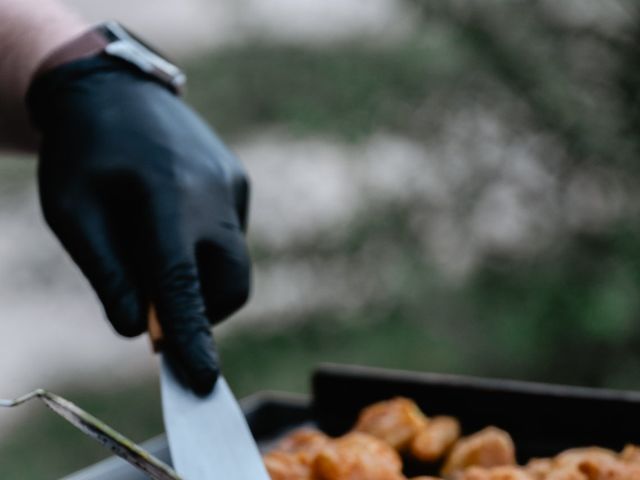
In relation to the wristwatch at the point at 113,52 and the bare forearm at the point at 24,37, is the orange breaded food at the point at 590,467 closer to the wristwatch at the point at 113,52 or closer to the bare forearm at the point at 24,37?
the wristwatch at the point at 113,52

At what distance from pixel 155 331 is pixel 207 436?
216mm

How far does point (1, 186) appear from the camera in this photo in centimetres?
608

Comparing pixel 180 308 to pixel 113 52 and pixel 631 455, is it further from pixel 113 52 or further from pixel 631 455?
pixel 631 455

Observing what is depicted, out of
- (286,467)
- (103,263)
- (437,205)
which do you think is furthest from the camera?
(437,205)

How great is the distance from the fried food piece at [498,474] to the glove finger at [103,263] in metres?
0.61

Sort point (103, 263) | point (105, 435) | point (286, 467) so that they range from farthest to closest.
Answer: point (286, 467)
point (103, 263)
point (105, 435)

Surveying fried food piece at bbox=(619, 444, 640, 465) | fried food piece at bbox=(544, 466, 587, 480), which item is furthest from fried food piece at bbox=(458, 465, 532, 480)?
fried food piece at bbox=(619, 444, 640, 465)

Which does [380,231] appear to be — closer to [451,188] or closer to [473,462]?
[451,188]

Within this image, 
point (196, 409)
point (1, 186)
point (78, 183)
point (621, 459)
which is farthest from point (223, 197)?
point (1, 186)

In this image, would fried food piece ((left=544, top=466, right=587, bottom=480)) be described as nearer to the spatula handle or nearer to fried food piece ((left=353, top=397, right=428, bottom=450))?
fried food piece ((left=353, top=397, right=428, bottom=450))

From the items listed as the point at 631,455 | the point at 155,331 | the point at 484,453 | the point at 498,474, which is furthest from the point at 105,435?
the point at 631,455

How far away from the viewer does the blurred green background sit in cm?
465

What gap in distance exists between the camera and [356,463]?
5.34 feet

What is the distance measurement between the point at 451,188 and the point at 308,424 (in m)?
3.01
